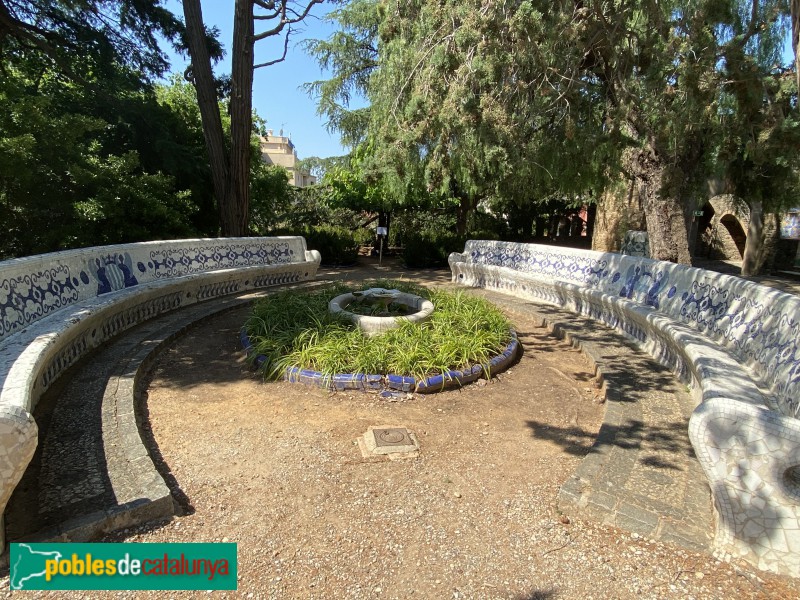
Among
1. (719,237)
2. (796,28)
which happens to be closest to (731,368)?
(796,28)

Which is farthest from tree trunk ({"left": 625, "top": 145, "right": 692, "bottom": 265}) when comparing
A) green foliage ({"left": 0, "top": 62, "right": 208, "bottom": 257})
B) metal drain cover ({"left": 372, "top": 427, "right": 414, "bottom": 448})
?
green foliage ({"left": 0, "top": 62, "right": 208, "bottom": 257})

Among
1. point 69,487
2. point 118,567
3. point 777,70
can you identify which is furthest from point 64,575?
point 777,70

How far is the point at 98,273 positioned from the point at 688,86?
26.6ft

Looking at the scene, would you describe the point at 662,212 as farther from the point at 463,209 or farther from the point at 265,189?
the point at 265,189

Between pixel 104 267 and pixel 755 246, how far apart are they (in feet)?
54.5

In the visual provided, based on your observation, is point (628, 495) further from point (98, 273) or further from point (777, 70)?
point (777, 70)

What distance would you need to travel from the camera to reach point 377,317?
217 inches

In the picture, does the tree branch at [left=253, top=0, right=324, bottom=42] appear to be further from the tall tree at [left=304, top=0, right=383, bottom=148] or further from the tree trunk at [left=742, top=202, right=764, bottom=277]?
the tree trunk at [left=742, top=202, right=764, bottom=277]

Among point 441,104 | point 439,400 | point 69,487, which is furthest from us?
point 441,104

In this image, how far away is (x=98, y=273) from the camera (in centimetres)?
551

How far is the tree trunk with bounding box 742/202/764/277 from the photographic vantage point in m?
13.7

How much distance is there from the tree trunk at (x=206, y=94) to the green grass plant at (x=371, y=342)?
5.40m

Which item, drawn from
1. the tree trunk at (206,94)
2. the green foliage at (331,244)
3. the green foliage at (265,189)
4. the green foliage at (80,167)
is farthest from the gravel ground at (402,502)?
the green foliage at (265,189)

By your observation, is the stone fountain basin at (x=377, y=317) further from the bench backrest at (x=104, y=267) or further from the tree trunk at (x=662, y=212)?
the tree trunk at (x=662, y=212)
